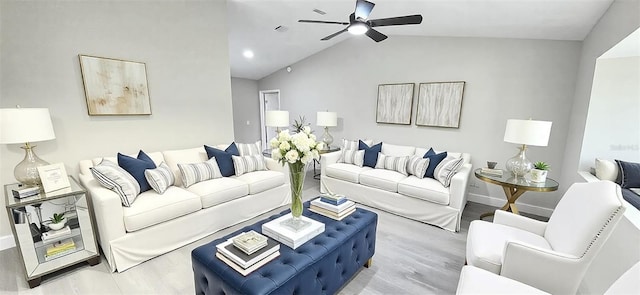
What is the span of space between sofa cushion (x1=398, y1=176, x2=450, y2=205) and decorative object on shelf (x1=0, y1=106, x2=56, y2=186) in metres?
3.67

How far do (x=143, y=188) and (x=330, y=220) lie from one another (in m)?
2.02

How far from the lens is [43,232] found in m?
2.12

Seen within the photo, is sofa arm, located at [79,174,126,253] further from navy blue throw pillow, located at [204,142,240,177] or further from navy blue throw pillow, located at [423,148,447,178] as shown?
navy blue throw pillow, located at [423,148,447,178]

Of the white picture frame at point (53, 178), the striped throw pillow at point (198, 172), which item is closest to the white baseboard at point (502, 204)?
the striped throw pillow at point (198, 172)

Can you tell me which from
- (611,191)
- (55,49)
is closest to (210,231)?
(55,49)

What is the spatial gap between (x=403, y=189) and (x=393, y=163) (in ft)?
2.02

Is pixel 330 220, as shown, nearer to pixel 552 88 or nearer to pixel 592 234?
pixel 592 234

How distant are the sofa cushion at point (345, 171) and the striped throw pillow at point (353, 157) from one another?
90 mm

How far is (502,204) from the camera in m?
3.67

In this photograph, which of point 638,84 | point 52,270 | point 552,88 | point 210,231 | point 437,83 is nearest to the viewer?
point 52,270

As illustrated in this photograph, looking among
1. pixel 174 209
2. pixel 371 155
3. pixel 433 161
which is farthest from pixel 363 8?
pixel 174 209

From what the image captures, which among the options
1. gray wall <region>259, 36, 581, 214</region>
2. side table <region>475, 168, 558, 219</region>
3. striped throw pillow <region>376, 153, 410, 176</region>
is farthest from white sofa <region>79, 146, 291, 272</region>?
side table <region>475, 168, 558, 219</region>

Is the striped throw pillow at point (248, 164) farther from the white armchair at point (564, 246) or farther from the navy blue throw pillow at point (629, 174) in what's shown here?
the navy blue throw pillow at point (629, 174)

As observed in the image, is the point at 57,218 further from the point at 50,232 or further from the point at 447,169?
the point at 447,169
